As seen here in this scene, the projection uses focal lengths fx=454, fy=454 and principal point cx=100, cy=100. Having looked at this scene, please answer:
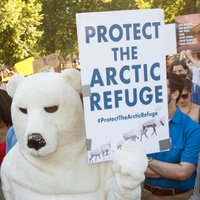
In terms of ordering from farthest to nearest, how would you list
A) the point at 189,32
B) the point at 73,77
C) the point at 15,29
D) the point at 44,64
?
the point at 15,29
the point at 44,64
the point at 189,32
the point at 73,77

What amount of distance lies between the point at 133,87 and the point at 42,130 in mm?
479

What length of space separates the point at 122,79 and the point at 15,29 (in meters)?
14.4

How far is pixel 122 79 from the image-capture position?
216 centimetres

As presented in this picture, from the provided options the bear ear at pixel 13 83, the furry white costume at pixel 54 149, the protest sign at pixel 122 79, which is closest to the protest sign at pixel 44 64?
the bear ear at pixel 13 83

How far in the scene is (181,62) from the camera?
15.3ft

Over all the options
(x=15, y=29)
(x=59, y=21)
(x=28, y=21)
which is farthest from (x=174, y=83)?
(x=59, y=21)

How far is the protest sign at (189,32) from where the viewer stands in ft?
16.8

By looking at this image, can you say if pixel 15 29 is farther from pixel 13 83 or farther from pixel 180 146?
pixel 13 83

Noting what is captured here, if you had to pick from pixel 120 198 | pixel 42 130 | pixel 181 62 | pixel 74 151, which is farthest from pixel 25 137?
pixel 181 62

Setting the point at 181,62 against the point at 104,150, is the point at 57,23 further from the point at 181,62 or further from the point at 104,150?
→ the point at 104,150

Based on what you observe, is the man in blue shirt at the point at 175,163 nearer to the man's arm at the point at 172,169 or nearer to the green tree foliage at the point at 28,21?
the man's arm at the point at 172,169

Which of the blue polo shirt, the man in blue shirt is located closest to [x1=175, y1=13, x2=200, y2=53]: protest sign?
the man in blue shirt

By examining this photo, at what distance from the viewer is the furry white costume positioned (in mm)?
2234

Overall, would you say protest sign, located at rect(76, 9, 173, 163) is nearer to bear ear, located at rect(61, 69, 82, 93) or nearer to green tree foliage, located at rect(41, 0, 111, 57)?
bear ear, located at rect(61, 69, 82, 93)
